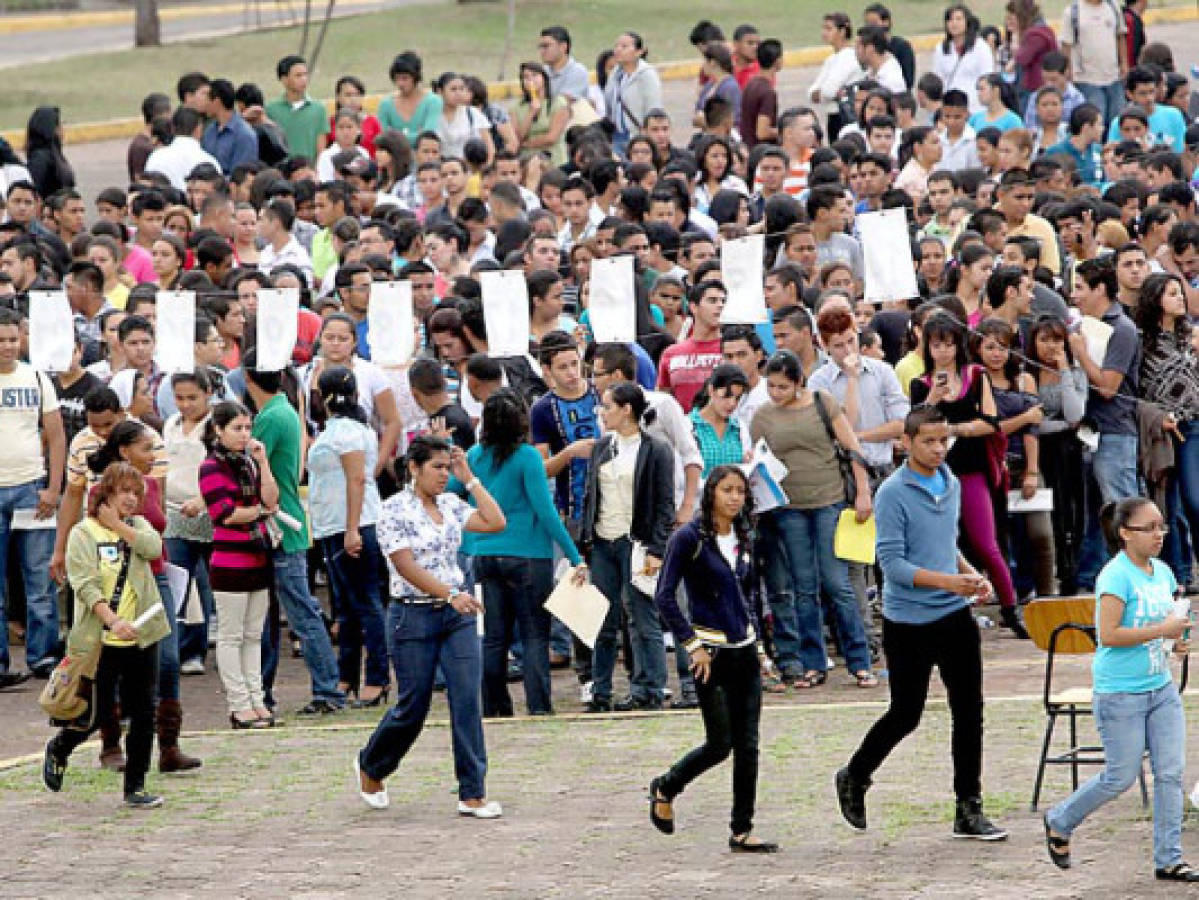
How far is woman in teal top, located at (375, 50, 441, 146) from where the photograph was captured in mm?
23672

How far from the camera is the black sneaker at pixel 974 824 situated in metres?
10.7

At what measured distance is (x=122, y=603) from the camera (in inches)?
476

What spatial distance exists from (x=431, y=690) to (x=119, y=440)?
2.18 meters

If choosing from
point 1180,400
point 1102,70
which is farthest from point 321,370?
point 1102,70

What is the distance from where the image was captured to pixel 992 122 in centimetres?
2319

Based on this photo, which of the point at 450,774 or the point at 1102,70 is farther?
the point at 1102,70

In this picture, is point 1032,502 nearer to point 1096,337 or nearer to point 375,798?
point 1096,337

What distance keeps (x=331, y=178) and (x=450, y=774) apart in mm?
11000

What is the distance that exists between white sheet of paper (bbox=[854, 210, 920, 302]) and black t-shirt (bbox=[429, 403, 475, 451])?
301cm

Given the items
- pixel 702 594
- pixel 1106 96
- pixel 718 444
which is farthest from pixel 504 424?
pixel 1106 96

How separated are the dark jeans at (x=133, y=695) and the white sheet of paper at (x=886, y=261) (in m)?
5.95

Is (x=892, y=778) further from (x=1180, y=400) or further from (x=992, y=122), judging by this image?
(x=992, y=122)

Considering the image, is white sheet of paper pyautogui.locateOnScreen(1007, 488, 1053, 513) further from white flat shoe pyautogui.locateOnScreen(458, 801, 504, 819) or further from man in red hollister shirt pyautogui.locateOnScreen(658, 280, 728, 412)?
white flat shoe pyautogui.locateOnScreen(458, 801, 504, 819)

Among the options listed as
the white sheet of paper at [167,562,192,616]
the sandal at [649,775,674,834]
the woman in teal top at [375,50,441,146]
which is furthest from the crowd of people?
the woman in teal top at [375,50,441,146]
